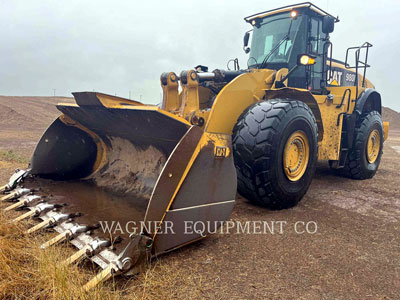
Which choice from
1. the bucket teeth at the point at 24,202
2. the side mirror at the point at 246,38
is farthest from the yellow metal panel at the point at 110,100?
the side mirror at the point at 246,38

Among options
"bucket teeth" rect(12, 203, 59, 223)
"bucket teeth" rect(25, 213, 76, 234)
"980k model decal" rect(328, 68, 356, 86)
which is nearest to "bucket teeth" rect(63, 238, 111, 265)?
"bucket teeth" rect(25, 213, 76, 234)

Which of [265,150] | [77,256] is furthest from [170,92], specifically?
[77,256]

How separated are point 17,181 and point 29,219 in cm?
89

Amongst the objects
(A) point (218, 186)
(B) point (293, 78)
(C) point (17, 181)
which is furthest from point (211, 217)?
(B) point (293, 78)

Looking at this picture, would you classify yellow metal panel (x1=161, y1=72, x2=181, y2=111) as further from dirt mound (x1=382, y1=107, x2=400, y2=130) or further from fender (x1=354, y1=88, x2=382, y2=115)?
dirt mound (x1=382, y1=107, x2=400, y2=130)

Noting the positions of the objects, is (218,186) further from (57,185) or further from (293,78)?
(293,78)

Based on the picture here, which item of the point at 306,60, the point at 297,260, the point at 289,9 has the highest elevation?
the point at 289,9

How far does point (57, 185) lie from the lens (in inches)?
152

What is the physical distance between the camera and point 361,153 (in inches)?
230

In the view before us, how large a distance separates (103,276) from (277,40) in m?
4.37

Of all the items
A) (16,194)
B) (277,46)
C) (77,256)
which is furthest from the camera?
(277,46)

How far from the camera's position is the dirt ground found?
7.23 ft

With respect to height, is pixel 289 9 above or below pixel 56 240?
above

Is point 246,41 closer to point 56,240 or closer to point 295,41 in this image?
point 295,41
